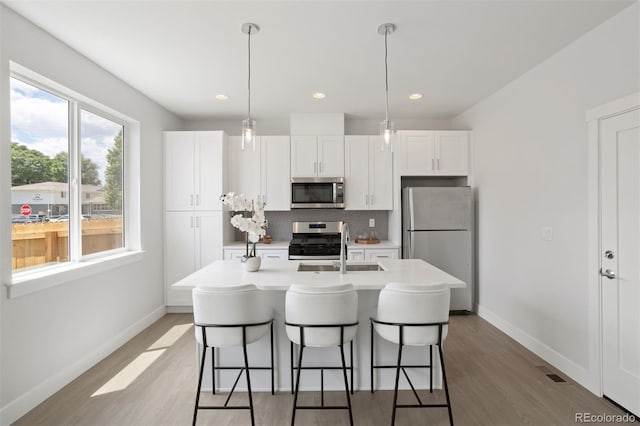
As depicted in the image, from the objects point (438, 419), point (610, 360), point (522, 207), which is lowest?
point (438, 419)

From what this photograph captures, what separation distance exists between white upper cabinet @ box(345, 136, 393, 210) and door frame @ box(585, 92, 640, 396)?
239cm

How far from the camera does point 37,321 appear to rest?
7.97 ft

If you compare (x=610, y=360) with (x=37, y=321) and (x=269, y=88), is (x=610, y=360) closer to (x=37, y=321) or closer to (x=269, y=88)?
(x=269, y=88)

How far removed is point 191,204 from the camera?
4488 millimetres

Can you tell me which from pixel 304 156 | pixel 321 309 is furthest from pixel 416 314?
pixel 304 156

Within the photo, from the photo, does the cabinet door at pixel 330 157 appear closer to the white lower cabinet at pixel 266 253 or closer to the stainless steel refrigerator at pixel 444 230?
the stainless steel refrigerator at pixel 444 230

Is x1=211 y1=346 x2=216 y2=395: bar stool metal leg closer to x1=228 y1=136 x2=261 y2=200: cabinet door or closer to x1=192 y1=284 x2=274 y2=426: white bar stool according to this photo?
x1=192 y1=284 x2=274 y2=426: white bar stool

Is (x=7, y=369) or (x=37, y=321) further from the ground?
(x=37, y=321)

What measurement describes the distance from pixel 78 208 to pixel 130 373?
1.49m

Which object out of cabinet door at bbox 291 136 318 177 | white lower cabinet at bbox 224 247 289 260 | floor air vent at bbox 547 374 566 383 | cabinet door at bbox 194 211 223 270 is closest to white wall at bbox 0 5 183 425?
cabinet door at bbox 194 211 223 270

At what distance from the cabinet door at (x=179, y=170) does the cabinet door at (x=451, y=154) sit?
3.25m

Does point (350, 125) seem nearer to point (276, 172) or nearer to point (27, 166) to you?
point (276, 172)

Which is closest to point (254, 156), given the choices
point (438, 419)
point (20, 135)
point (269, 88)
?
point (269, 88)

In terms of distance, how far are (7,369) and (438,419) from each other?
2.78 meters
